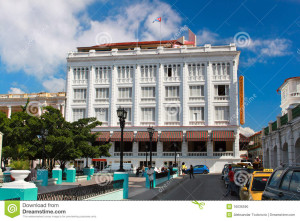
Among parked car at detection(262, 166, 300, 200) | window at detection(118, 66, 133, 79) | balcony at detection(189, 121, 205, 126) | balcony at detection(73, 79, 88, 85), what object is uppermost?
window at detection(118, 66, 133, 79)

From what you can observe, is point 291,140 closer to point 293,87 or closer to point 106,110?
point 293,87

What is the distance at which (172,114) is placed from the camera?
169ft

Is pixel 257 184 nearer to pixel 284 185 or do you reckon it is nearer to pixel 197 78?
pixel 284 185

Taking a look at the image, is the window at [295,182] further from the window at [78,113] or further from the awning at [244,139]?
the window at [78,113]

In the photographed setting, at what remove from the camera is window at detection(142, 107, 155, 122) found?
52156 millimetres

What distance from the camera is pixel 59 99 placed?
184 ft

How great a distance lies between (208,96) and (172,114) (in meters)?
6.15

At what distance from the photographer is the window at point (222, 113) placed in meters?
49.9

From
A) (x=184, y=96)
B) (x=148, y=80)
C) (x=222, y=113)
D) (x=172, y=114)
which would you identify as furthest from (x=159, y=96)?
(x=222, y=113)

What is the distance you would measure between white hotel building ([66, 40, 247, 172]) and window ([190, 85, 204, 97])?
0.15m

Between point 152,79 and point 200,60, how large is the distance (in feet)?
26.3

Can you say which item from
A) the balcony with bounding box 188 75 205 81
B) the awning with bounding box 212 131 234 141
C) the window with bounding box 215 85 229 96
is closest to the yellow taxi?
the awning with bounding box 212 131 234 141

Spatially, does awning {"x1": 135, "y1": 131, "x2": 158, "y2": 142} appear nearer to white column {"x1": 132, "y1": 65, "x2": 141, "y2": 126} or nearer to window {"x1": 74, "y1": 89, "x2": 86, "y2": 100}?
white column {"x1": 132, "y1": 65, "x2": 141, "y2": 126}

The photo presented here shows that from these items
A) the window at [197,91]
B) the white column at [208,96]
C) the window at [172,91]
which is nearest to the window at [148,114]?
the window at [172,91]
